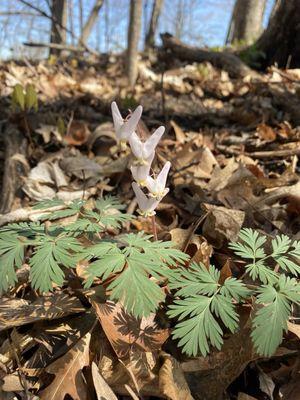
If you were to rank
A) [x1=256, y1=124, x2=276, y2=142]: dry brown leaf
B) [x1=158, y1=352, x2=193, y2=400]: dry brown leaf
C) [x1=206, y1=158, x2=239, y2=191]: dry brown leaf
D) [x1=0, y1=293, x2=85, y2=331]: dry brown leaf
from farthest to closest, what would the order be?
[x1=256, y1=124, x2=276, y2=142]: dry brown leaf, [x1=206, y1=158, x2=239, y2=191]: dry brown leaf, [x1=0, y1=293, x2=85, y2=331]: dry brown leaf, [x1=158, y1=352, x2=193, y2=400]: dry brown leaf

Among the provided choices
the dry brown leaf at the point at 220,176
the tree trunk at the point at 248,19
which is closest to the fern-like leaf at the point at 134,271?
the dry brown leaf at the point at 220,176

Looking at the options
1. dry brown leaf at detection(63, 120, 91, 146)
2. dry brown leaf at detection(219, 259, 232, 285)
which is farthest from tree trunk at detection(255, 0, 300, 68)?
dry brown leaf at detection(219, 259, 232, 285)

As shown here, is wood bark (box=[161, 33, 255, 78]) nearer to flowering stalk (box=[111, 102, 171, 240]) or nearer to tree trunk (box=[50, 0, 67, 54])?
→ tree trunk (box=[50, 0, 67, 54])

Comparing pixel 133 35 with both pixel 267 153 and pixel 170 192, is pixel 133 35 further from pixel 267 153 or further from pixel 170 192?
pixel 170 192

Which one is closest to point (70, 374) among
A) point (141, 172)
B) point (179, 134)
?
point (141, 172)

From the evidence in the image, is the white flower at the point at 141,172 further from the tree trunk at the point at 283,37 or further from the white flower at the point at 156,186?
the tree trunk at the point at 283,37

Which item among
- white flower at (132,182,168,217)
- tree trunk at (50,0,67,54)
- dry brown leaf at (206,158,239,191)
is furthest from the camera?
tree trunk at (50,0,67,54)

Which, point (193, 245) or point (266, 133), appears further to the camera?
point (266, 133)
